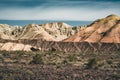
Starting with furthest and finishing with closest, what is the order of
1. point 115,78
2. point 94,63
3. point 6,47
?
point 6,47 < point 94,63 < point 115,78

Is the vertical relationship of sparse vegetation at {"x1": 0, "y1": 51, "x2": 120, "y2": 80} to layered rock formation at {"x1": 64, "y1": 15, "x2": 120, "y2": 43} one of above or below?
above

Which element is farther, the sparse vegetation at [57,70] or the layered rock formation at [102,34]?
the layered rock formation at [102,34]

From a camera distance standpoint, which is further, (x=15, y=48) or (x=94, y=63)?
A: (x=15, y=48)

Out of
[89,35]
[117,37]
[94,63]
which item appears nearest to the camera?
[94,63]

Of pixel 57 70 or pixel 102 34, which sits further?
pixel 102 34

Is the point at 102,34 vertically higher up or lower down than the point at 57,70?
lower down

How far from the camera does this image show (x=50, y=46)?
5743 inches

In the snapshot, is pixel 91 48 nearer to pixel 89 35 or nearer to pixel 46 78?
pixel 89 35

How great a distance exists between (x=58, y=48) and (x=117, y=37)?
4264cm

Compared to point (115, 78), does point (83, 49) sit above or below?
below

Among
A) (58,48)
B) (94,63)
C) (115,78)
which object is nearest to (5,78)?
(115,78)

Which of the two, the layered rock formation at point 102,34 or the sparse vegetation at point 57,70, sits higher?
the sparse vegetation at point 57,70

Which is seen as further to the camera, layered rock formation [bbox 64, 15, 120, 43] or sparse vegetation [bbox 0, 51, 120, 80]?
layered rock formation [bbox 64, 15, 120, 43]

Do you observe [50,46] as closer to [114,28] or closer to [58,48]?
[58,48]
